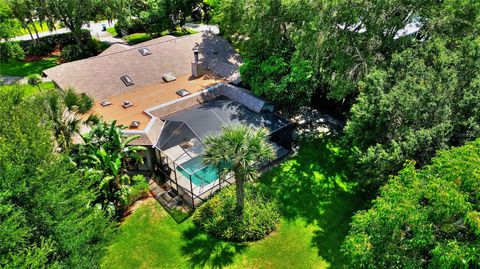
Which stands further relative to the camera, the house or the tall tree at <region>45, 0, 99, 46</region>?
the tall tree at <region>45, 0, 99, 46</region>

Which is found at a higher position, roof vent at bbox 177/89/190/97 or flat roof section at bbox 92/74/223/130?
roof vent at bbox 177/89/190/97

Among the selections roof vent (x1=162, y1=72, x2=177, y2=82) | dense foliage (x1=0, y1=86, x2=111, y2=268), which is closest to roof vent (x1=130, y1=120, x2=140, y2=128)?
roof vent (x1=162, y1=72, x2=177, y2=82)

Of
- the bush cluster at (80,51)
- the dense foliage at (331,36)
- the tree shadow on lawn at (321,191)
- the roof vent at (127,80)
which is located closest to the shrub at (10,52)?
the bush cluster at (80,51)

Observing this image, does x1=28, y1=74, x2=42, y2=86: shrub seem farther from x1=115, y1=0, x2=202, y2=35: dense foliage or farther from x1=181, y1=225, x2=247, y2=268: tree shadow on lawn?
x1=181, y1=225, x2=247, y2=268: tree shadow on lawn

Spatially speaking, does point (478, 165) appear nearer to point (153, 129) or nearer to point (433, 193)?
point (433, 193)

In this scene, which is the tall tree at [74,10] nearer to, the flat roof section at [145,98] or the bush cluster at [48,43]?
the bush cluster at [48,43]

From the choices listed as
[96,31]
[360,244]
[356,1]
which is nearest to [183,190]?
[360,244]
